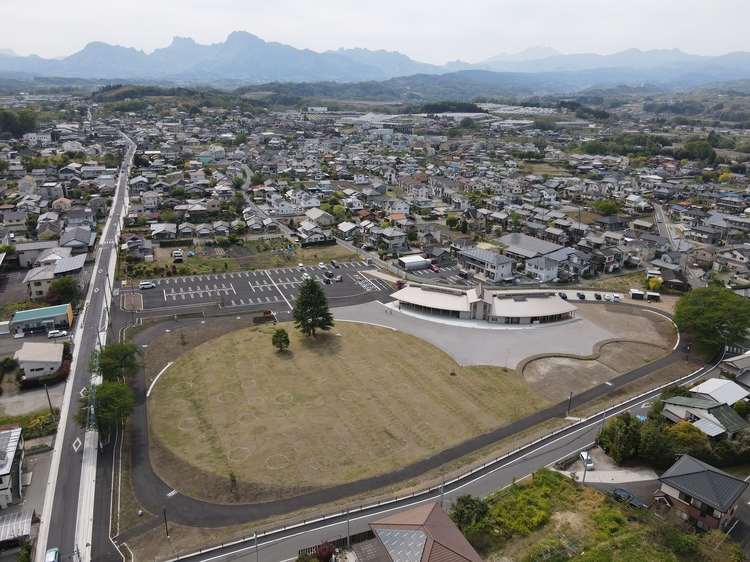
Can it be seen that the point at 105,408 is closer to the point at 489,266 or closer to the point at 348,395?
the point at 348,395

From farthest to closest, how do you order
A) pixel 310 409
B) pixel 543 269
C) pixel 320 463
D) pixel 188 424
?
pixel 543 269 → pixel 310 409 → pixel 188 424 → pixel 320 463

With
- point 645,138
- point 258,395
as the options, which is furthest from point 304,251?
point 645,138

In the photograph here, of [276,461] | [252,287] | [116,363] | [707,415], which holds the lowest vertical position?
[276,461]

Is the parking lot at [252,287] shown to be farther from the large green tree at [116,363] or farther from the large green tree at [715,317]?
the large green tree at [715,317]

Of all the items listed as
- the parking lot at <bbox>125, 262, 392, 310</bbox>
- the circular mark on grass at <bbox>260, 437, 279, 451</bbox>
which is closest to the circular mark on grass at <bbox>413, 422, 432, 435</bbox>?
the circular mark on grass at <bbox>260, 437, 279, 451</bbox>

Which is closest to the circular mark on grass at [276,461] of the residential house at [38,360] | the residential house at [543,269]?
the residential house at [38,360]

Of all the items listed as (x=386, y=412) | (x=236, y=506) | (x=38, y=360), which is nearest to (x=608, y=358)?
(x=386, y=412)

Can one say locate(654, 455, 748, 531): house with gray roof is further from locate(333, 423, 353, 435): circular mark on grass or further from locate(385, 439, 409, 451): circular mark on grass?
locate(333, 423, 353, 435): circular mark on grass
